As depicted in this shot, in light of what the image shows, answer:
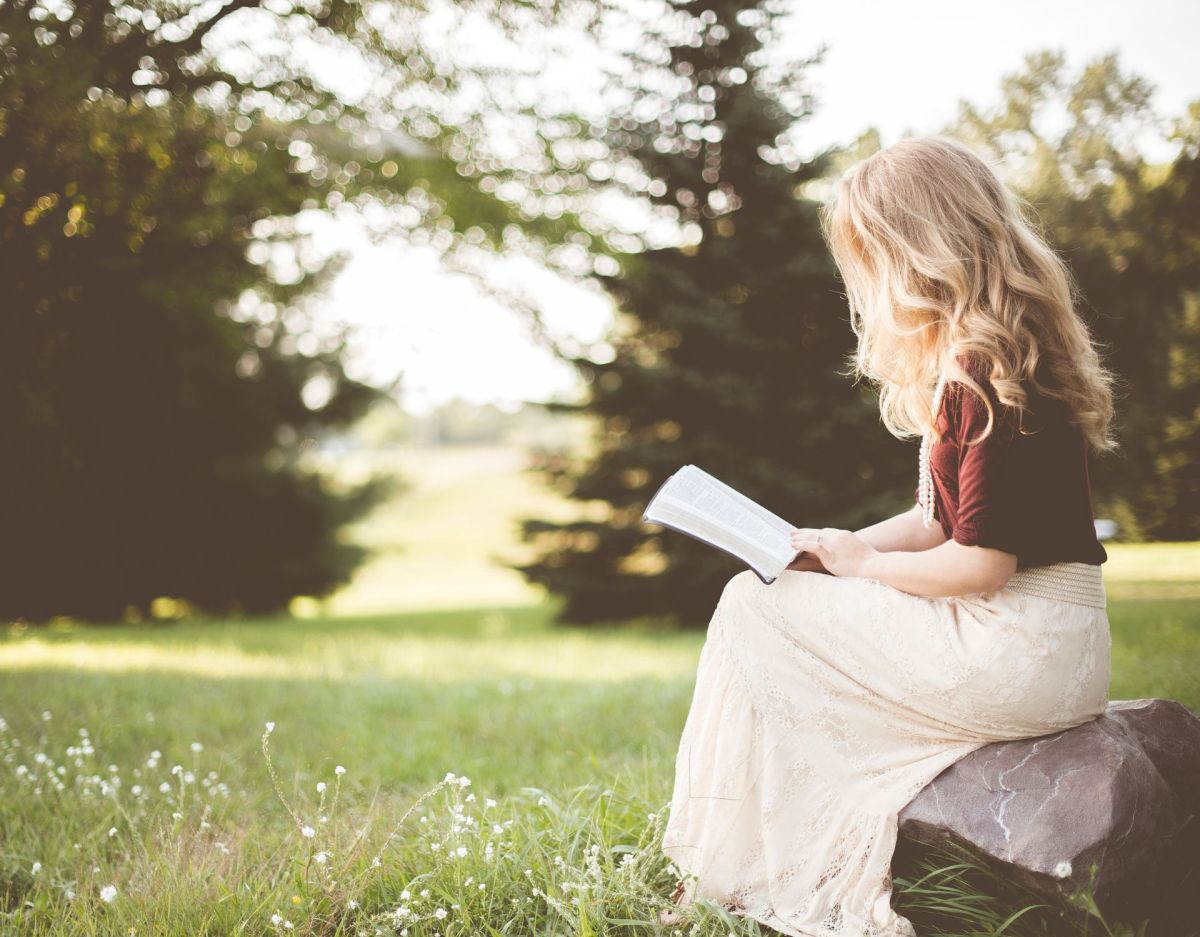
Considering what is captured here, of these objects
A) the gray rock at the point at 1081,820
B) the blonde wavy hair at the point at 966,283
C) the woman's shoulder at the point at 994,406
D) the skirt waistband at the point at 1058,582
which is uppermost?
the blonde wavy hair at the point at 966,283

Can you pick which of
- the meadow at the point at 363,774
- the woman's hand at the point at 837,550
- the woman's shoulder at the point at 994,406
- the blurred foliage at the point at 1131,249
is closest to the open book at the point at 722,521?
the woman's hand at the point at 837,550

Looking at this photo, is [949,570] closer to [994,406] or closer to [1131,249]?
[994,406]

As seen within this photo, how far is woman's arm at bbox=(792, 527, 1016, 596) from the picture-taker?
7.25 ft

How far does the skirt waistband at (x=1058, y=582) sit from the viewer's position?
2.27 m

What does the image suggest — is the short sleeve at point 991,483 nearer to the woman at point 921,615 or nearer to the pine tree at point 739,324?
the woman at point 921,615

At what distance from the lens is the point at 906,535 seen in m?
2.76

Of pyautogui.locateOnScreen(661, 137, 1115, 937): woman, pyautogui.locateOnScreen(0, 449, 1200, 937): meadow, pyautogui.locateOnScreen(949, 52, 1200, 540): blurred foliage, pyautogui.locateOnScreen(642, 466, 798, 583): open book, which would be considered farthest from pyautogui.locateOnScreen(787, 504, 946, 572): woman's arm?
pyautogui.locateOnScreen(949, 52, 1200, 540): blurred foliage

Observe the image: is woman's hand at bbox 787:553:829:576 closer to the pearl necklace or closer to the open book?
the open book

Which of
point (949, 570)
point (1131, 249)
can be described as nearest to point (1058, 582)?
point (949, 570)

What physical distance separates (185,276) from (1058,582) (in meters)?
7.39

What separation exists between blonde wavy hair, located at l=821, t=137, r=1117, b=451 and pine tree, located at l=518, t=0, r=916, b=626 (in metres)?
5.78

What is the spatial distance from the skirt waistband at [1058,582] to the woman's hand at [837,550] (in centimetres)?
37

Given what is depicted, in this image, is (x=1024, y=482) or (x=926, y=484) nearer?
(x=1024, y=482)

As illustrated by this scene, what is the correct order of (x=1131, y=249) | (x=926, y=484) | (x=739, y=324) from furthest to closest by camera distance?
(x=739, y=324), (x=1131, y=249), (x=926, y=484)
